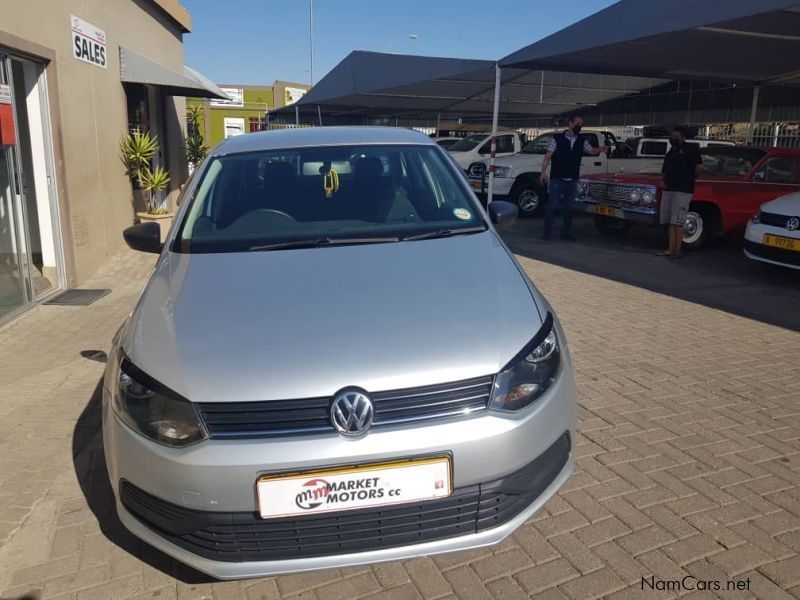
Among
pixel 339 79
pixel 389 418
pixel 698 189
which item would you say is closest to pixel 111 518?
pixel 389 418

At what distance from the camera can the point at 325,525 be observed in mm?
2096

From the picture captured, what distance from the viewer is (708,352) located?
511cm

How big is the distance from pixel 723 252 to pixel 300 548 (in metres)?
9.48

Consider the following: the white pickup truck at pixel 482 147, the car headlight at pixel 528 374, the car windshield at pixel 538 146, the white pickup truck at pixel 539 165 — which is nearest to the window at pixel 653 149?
the white pickup truck at pixel 539 165

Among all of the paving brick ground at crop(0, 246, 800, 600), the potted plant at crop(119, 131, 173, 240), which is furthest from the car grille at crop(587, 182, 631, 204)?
the potted plant at crop(119, 131, 173, 240)

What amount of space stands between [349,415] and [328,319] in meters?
0.44

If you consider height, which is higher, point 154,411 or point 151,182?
point 151,182

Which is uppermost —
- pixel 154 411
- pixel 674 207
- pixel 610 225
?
pixel 674 207

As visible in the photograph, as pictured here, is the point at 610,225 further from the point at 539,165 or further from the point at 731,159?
the point at 539,165

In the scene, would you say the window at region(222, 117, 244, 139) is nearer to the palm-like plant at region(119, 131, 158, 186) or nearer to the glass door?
the palm-like plant at region(119, 131, 158, 186)

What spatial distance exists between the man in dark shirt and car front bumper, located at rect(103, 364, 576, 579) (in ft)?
24.4

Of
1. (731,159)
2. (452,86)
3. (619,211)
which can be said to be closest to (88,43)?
(619,211)

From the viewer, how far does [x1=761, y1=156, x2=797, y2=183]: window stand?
9.33 metres

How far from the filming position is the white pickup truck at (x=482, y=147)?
47.3ft
